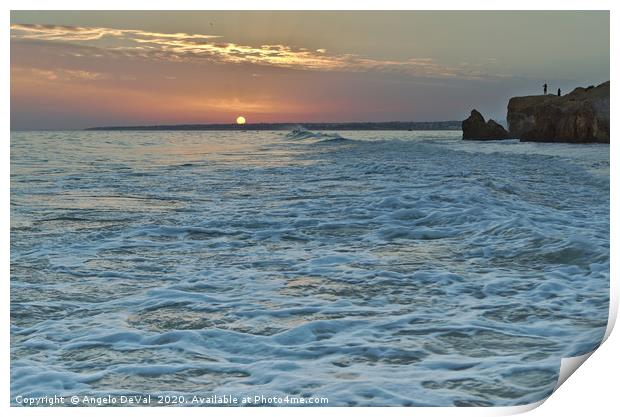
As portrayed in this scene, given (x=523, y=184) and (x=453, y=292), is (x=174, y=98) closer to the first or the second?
(x=523, y=184)

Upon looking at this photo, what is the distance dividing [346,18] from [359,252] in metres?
4.91

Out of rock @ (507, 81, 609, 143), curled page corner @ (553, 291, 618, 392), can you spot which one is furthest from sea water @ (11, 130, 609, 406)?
rock @ (507, 81, 609, 143)

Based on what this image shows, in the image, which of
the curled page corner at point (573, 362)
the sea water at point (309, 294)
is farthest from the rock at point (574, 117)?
the curled page corner at point (573, 362)

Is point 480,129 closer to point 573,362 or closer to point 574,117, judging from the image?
point 574,117

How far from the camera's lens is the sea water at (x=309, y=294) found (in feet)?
12.3

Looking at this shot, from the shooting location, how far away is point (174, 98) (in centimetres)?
1562

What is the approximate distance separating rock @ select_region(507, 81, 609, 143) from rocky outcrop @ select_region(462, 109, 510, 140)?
255cm

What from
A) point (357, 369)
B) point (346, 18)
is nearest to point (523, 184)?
point (346, 18)

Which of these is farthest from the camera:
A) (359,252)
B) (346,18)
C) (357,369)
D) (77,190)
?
(77,190)

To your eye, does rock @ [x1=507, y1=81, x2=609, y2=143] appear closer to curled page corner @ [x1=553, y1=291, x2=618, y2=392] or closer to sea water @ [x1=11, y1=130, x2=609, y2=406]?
sea water @ [x1=11, y1=130, x2=609, y2=406]

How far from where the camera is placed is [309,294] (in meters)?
5.18

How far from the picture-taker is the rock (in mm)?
26891
